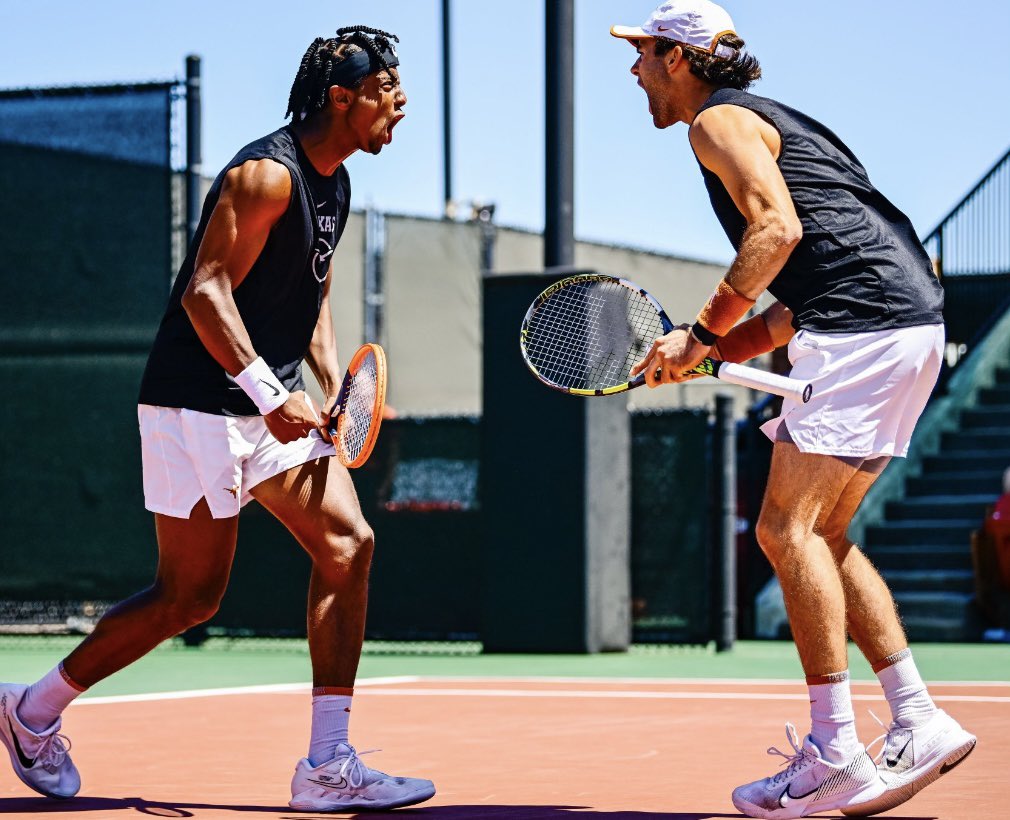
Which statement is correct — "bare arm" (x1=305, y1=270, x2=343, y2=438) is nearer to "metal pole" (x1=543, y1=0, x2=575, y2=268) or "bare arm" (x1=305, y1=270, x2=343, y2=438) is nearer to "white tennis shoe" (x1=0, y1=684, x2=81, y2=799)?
"white tennis shoe" (x1=0, y1=684, x2=81, y2=799)

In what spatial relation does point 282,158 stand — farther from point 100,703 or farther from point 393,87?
point 100,703

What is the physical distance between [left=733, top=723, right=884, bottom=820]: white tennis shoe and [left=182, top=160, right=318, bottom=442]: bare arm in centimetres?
161

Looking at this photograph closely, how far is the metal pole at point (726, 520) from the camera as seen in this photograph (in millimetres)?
11445

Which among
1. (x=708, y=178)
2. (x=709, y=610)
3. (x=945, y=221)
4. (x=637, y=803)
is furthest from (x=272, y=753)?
(x=945, y=221)

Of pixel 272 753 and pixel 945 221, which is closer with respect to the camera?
pixel 272 753

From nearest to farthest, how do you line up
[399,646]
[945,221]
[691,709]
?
[691,709] → [399,646] → [945,221]

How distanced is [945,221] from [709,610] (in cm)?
596

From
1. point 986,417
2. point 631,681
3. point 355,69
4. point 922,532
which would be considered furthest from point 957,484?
point 355,69

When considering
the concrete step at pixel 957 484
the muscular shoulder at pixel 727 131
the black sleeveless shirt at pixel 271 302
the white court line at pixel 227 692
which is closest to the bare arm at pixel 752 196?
the muscular shoulder at pixel 727 131

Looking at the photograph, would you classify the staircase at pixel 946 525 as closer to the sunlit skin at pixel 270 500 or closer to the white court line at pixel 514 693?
the white court line at pixel 514 693

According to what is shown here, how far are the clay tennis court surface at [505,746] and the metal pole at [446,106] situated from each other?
18829 mm

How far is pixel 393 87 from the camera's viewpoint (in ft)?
17.8

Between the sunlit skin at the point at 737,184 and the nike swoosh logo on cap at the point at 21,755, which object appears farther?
the nike swoosh logo on cap at the point at 21,755

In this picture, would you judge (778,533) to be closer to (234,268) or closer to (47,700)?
(234,268)
